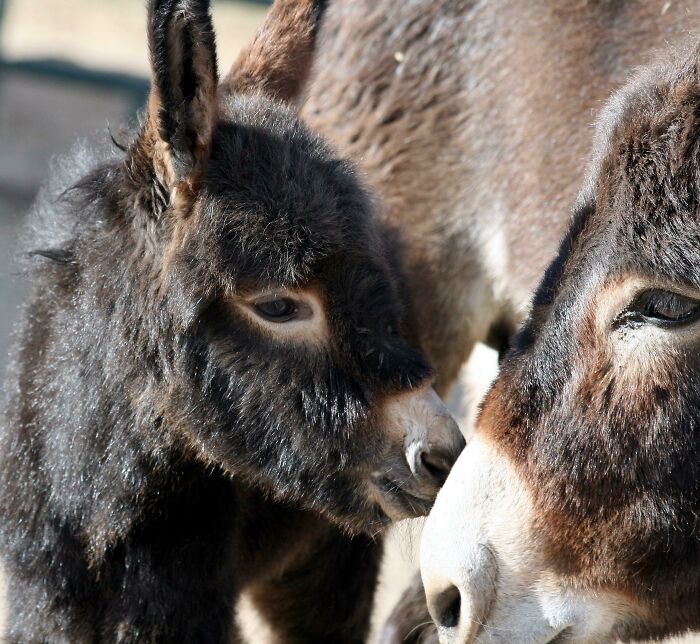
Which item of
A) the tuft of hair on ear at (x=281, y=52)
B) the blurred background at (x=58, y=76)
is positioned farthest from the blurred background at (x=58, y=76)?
the tuft of hair on ear at (x=281, y=52)

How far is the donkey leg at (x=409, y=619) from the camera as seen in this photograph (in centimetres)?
385

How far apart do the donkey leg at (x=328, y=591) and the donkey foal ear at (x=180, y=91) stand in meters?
1.39

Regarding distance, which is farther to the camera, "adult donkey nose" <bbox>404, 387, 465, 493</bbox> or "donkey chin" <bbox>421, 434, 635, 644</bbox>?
"adult donkey nose" <bbox>404, 387, 465, 493</bbox>

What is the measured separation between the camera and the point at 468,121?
164 inches

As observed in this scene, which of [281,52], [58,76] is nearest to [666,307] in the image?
[281,52]

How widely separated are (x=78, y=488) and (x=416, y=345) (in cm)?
112

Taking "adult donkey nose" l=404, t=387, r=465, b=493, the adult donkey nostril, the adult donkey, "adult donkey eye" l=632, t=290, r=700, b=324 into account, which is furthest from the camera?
the adult donkey

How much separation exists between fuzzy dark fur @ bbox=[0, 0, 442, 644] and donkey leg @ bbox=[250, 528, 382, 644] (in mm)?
225

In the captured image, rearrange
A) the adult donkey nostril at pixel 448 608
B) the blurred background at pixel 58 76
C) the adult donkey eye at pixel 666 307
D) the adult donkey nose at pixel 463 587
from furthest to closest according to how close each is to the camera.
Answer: the blurred background at pixel 58 76 < the adult donkey nostril at pixel 448 608 < the adult donkey nose at pixel 463 587 < the adult donkey eye at pixel 666 307

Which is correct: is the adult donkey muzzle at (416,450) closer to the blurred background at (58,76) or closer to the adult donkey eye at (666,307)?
the adult donkey eye at (666,307)

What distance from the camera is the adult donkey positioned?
3928mm

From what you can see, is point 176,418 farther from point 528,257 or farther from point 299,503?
point 528,257

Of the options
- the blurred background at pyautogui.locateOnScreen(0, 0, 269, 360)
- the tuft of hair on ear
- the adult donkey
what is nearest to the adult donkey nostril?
the adult donkey

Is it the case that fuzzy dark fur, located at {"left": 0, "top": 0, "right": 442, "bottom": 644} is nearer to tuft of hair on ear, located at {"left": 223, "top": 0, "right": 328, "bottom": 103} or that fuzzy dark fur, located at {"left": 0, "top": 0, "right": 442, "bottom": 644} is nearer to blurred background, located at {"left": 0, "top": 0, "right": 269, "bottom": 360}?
tuft of hair on ear, located at {"left": 223, "top": 0, "right": 328, "bottom": 103}
